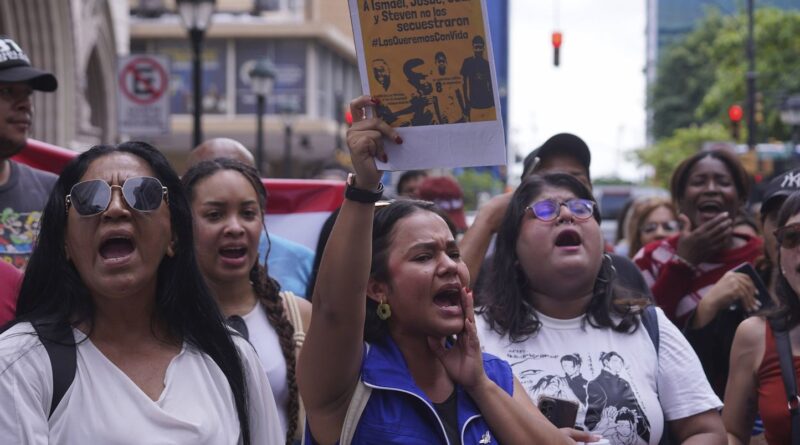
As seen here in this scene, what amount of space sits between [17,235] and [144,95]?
864 cm

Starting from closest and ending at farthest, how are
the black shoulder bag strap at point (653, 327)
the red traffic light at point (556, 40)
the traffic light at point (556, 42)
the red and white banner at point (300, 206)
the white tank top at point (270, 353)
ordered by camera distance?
the black shoulder bag strap at point (653, 327), the white tank top at point (270, 353), the red and white banner at point (300, 206), the traffic light at point (556, 42), the red traffic light at point (556, 40)

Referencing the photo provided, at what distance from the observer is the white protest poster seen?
352 centimetres

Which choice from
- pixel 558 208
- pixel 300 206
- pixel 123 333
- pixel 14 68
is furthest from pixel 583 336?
pixel 300 206

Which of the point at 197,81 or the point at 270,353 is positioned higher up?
the point at 197,81

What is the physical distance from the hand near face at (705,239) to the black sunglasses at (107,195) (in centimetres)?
341

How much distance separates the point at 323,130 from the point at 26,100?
4916 centimetres

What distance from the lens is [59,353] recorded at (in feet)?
11.1

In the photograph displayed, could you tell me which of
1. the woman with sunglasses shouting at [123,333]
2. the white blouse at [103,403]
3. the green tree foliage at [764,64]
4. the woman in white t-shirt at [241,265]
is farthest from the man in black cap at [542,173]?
the green tree foliage at [764,64]

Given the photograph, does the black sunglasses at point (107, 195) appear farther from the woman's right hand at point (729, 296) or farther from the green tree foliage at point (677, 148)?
the green tree foliage at point (677, 148)

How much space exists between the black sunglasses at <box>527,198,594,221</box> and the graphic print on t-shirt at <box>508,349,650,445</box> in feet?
1.86

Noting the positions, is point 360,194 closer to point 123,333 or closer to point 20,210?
point 123,333

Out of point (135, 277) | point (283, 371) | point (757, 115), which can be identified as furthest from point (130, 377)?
point (757, 115)

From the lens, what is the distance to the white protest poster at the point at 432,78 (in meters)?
3.52

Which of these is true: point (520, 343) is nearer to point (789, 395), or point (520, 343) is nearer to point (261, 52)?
point (789, 395)
